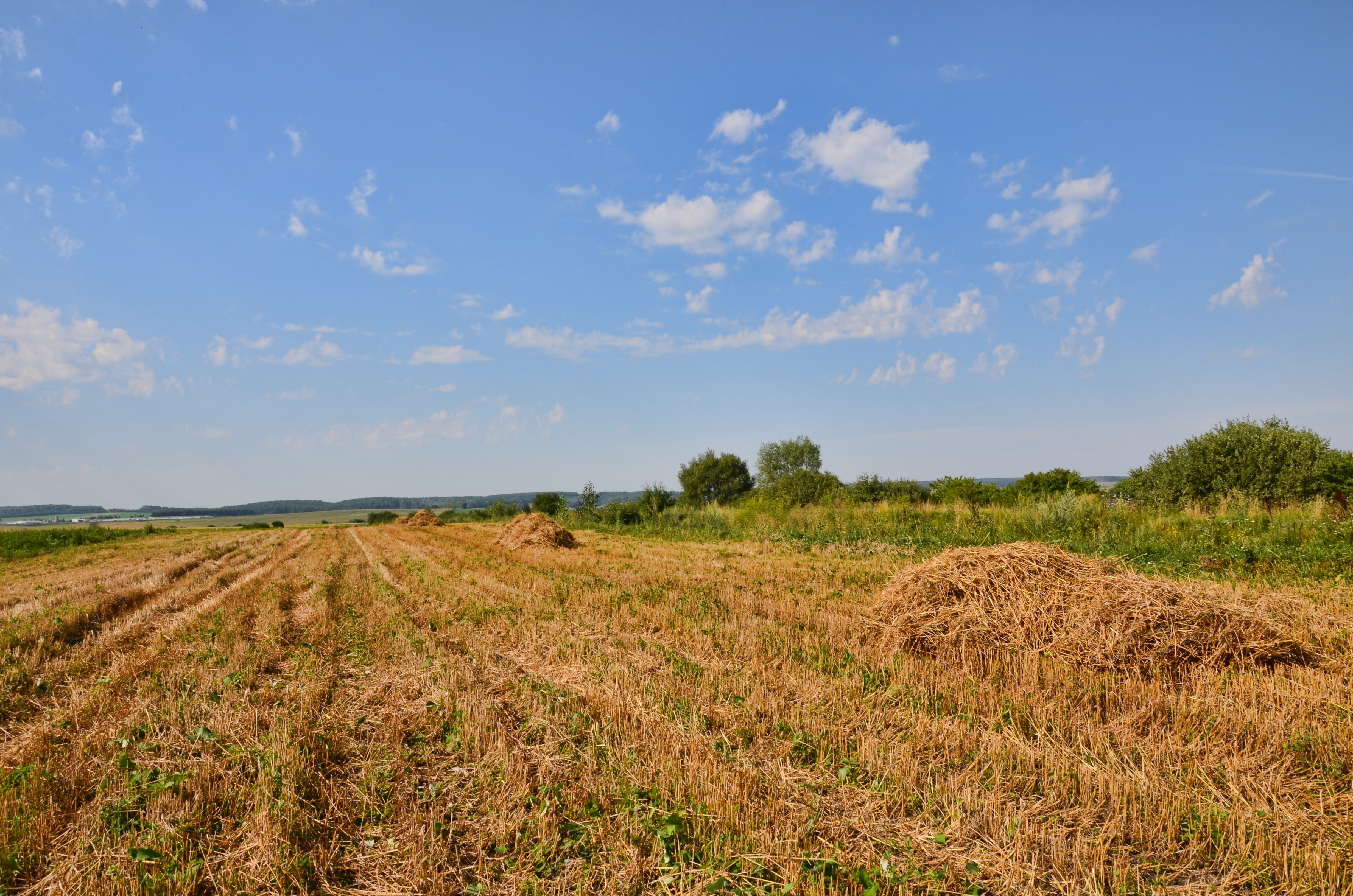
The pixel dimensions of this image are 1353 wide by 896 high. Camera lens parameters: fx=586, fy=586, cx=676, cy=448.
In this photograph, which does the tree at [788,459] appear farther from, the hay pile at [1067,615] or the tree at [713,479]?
the hay pile at [1067,615]

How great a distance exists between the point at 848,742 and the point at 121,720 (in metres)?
6.72

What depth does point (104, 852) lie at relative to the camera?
3.39 metres

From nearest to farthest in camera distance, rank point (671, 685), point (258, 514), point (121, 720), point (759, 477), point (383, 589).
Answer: point (121, 720) < point (671, 685) < point (383, 589) < point (759, 477) < point (258, 514)

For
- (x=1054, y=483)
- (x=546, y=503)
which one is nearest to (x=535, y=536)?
(x=546, y=503)

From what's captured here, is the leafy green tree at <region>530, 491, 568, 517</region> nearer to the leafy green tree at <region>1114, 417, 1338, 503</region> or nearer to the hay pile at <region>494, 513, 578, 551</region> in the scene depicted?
the hay pile at <region>494, 513, 578, 551</region>

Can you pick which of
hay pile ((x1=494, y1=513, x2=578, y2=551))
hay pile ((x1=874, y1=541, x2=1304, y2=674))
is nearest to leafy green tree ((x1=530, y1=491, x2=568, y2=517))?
hay pile ((x1=494, y1=513, x2=578, y2=551))

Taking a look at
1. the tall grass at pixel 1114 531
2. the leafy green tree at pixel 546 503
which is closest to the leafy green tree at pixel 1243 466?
the tall grass at pixel 1114 531

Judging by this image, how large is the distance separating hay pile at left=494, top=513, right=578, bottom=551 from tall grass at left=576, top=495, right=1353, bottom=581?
618 cm

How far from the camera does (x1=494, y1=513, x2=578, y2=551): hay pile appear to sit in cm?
2356

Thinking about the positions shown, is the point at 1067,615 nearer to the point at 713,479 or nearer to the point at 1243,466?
the point at 1243,466

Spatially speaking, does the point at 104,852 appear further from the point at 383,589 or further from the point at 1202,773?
the point at 383,589

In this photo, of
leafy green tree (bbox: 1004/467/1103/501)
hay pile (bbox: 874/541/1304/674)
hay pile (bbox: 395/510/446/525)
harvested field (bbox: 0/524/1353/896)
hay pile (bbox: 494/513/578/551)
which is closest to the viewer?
harvested field (bbox: 0/524/1353/896)

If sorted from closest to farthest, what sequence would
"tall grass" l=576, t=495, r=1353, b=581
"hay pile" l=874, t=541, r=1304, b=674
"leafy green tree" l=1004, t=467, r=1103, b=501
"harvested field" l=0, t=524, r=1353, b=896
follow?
1. "harvested field" l=0, t=524, r=1353, b=896
2. "hay pile" l=874, t=541, r=1304, b=674
3. "tall grass" l=576, t=495, r=1353, b=581
4. "leafy green tree" l=1004, t=467, r=1103, b=501

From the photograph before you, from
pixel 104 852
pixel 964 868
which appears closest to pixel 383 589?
pixel 104 852
